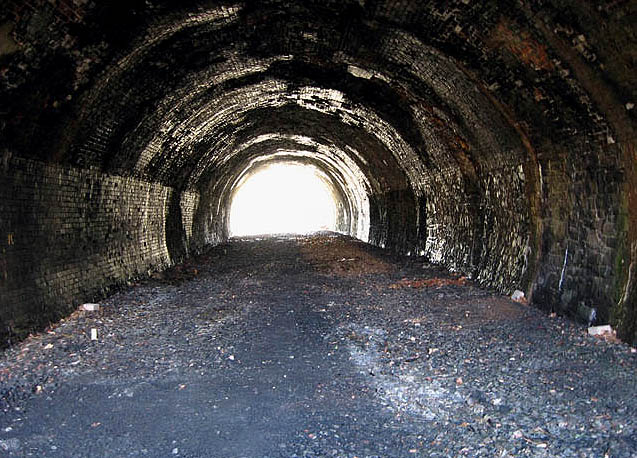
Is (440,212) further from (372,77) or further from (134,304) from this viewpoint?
(134,304)

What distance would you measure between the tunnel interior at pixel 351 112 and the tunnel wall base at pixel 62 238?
0.10 feet

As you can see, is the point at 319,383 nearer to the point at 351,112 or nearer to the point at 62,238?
the point at 62,238

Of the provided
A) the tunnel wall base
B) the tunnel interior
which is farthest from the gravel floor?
the tunnel interior

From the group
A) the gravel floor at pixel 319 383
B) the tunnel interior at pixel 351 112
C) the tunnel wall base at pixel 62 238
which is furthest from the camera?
the tunnel wall base at pixel 62 238

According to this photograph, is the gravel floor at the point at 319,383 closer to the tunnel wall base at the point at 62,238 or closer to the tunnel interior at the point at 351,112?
the tunnel wall base at the point at 62,238

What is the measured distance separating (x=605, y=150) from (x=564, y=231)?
1.48 m

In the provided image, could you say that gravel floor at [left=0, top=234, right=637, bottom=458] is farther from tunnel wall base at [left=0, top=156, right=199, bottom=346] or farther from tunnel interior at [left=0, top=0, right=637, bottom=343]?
tunnel interior at [left=0, top=0, right=637, bottom=343]

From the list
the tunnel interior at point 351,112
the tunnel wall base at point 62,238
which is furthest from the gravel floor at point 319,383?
the tunnel interior at point 351,112

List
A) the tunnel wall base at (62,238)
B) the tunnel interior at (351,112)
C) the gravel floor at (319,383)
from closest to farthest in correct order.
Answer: the gravel floor at (319,383) → the tunnel interior at (351,112) → the tunnel wall base at (62,238)

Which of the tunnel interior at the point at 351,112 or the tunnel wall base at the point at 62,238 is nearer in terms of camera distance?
the tunnel interior at the point at 351,112

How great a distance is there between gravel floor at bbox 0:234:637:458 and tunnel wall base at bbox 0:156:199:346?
1.47ft

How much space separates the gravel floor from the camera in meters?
3.56

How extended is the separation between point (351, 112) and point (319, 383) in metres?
9.20

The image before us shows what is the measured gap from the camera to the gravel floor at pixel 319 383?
3.56 meters
